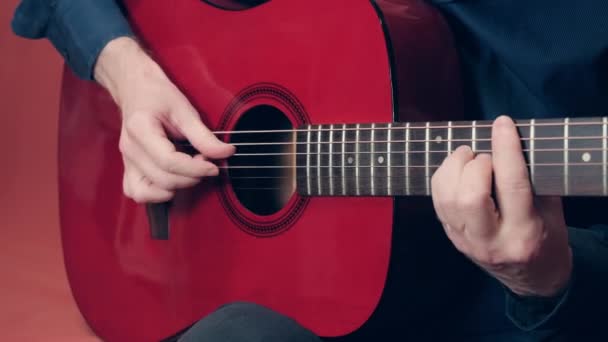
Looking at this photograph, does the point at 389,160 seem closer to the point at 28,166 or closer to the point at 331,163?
the point at 331,163

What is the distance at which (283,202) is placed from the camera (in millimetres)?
1080

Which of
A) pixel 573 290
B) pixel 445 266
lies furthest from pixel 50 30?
pixel 573 290

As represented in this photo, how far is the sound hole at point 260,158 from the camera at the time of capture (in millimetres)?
1012

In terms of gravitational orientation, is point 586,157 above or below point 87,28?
below

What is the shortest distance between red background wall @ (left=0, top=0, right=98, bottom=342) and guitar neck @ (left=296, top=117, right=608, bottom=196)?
0.80 m

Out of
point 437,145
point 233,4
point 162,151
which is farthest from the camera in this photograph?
point 233,4

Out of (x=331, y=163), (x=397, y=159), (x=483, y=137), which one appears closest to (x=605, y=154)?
(x=483, y=137)

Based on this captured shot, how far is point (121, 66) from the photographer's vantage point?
115cm

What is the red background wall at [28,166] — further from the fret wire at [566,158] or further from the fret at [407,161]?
the fret wire at [566,158]

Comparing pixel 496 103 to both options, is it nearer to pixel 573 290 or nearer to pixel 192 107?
pixel 573 290

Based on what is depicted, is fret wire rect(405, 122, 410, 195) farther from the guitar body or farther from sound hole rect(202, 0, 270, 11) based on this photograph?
sound hole rect(202, 0, 270, 11)

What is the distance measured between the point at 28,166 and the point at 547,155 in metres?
1.49

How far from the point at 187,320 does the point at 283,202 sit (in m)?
0.24

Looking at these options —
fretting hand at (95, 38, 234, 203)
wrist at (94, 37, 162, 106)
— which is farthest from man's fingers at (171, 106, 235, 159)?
wrist at (94, 37, 162, 106)
